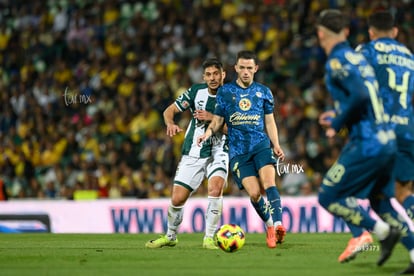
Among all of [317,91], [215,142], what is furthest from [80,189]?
[215,142]

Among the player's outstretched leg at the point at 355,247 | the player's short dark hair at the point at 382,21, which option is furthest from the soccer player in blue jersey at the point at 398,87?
the player's outstretched leg at the point at 355,247

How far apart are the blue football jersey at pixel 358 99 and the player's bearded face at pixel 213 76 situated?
14.2ft

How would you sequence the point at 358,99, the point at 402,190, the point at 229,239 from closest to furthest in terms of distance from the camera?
the point at 358,99 → the point at 402,190 → the point at 229,239

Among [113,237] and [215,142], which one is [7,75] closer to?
[113,237]

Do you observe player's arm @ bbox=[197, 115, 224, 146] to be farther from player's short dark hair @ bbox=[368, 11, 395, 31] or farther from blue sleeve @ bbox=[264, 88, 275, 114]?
player's short dark hair @ bbox=[368, 11, 395, 31]

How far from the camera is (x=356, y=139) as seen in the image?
8.91m

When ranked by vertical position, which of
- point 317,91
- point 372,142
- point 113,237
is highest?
point 317,91

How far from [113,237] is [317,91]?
7.31 meters

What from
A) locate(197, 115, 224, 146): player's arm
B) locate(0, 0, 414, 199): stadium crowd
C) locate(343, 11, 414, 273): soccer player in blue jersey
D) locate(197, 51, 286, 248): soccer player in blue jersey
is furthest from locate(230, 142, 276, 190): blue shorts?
locate(0, 0, 414, 199): stadium crowd

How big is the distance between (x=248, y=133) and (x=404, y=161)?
3898 millimetres

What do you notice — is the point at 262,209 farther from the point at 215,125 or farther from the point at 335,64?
the point at 335,64

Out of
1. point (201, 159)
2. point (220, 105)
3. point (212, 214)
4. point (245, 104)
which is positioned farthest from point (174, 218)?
point (245, 104)

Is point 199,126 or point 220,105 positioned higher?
point 220,105

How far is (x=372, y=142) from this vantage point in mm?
8742
